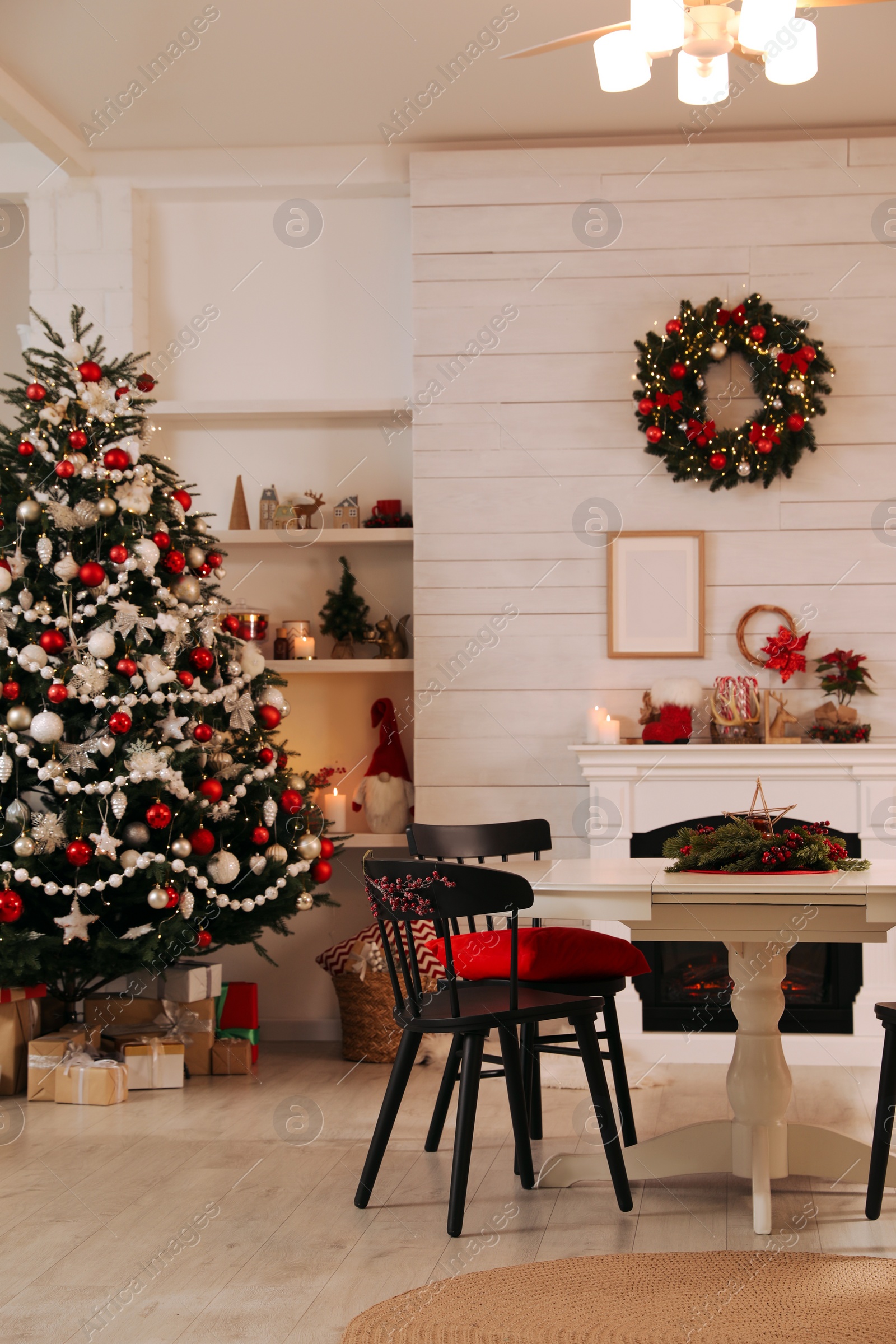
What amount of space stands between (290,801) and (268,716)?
0.31 metres

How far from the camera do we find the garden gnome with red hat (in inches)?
176

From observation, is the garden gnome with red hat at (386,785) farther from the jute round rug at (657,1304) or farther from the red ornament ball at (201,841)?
the jute round rug at (657,1304)

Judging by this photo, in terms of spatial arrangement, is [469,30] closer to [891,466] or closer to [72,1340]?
[891,466]

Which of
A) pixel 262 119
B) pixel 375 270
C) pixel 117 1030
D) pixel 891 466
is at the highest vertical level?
pixel 262 119

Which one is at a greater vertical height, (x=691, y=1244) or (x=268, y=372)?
(x=268, y=372)

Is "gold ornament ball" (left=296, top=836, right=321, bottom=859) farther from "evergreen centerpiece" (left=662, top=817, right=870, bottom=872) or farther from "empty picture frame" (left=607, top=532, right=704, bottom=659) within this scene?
"evergreen centerpiece" (left=662, top=817, right=870, bottom=872)

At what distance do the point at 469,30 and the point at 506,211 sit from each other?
72 centimetres

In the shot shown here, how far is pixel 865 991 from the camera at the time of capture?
407 cm

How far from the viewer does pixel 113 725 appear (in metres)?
3.42

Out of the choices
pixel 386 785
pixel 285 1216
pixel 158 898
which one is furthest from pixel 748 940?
pixel 386 785

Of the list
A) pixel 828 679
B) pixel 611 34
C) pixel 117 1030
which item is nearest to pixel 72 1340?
pixel 117 1030

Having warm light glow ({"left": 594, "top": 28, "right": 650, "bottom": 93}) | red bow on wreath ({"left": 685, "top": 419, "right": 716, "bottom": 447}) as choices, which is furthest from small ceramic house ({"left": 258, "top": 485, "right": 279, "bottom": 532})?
warm light glow ({"left": 594, "top": 28, "right": 650, "bottom": 93})

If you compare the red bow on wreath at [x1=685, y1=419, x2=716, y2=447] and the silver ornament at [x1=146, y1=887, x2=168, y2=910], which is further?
the red bow on wreath at [x1=685, y1=419, x2=716, y2=447]

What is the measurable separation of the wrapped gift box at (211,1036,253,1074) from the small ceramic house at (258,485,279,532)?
1.95 m
